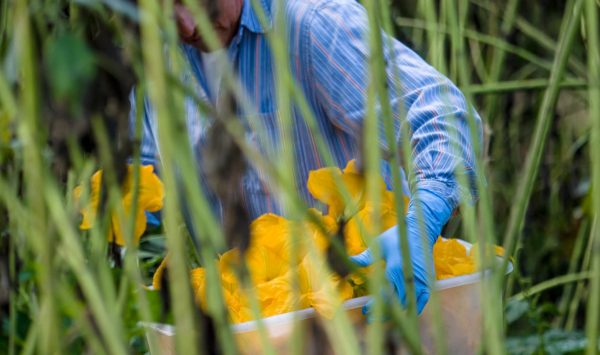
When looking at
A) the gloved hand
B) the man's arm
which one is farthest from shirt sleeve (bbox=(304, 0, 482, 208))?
the gloved hand

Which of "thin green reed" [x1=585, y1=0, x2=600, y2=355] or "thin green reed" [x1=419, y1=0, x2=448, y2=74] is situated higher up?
"thin green reed" [x1=419, y1=0, x2=448, y2=74]

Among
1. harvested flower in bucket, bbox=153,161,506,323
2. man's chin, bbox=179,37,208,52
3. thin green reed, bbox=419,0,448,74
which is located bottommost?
harvested flower in bucket, bbox=153,161,506,323

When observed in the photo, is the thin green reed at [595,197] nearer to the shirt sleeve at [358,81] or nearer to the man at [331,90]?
the man at [331,90]

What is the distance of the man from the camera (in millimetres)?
1022

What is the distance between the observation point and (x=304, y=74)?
1283mm

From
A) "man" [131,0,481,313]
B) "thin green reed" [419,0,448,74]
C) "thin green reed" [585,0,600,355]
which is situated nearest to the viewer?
"thin green reed" [585,0,600,355]

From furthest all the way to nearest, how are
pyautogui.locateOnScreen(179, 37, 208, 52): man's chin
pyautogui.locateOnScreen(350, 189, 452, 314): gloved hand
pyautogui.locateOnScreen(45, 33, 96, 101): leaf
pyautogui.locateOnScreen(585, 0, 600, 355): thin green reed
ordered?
pyautogui.locateOnScreen(179, 37, 208, 52): man's chin → pyautogui.locateOnScreen(350, 189, 452, 314): gloved hand → pyautogui.locateOnScreen(585, 0, 600, 355): thin green reed → pyautogui.locateOnScreen(45, 33, 96, 101): leaf

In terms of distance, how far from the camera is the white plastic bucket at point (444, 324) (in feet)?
2.30

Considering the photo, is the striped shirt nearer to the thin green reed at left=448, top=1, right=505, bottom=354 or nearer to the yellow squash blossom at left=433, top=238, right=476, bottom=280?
the yellow squash blossom at left=433, top=238, right=476, bottom=280

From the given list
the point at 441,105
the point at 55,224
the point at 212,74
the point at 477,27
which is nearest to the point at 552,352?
the point at 441,105

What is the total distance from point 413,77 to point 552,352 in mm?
404

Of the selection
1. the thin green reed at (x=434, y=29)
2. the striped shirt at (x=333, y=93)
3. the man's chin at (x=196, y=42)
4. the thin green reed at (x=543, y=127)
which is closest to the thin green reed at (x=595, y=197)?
the thin green reed at (x=543, y=127)

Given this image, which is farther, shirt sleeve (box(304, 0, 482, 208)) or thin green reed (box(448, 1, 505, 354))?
shirt sleeve (box(304, 0, 482, 208))

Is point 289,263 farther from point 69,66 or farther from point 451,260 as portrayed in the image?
point 69,66
